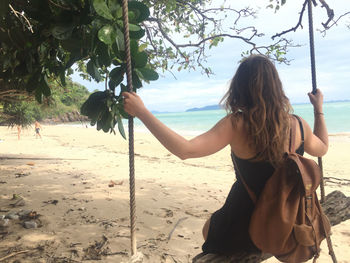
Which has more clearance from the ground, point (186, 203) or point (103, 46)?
point (103, 46)

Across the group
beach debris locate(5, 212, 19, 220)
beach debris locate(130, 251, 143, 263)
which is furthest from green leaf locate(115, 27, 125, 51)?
beach debris locate(5, 212, 19, 220)

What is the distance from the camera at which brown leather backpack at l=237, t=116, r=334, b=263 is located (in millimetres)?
1122

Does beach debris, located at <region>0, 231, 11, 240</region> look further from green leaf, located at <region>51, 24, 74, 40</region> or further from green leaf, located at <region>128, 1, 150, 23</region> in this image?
green leaf, located at <region>128, 1, 150, 23</region>

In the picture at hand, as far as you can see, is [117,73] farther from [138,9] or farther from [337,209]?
[337,209]

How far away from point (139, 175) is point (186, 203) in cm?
201

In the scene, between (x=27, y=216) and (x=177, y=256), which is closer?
(x=177, y=256)

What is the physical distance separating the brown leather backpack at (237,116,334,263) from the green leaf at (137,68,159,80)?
2.30 ft

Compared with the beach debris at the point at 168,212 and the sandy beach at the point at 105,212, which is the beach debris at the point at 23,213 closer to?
the sandy beach at the point at 105,212

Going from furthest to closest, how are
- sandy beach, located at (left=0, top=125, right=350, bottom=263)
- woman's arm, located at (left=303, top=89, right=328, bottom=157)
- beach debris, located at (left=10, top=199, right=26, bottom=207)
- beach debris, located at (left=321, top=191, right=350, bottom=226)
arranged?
beach debris, located at (left=10, top=199, right=26, bottom=207)
sandy beach, located at (left=0, top=125, right=350, bottom=263)
beach debris, located at (left=321, top=191, right=350, bottom=226)
woman's arm, located at (left=303, top=89, right=328, bottom=157)

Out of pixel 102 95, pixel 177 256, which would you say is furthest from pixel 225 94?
pixel 177 256

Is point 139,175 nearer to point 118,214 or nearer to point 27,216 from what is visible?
point 118,214

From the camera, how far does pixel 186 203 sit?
3.87 m

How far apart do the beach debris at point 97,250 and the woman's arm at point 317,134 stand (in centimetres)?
180

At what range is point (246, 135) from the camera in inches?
47.3
